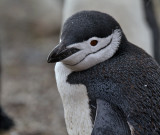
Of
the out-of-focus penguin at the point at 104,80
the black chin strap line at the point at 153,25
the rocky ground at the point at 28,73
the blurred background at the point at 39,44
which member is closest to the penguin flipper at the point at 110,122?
the out-of-focus penguin at the point at 104,80

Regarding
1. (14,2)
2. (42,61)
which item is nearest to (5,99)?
(42,61)

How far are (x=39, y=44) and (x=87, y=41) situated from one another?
3.93m

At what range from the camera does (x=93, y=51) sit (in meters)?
1.73

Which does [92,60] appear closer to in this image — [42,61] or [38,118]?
[38,118]

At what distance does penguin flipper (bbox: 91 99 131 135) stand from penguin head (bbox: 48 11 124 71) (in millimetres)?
206

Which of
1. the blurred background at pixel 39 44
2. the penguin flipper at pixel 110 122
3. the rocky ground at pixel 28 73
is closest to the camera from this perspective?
the penguin flipper at pixel 110 122

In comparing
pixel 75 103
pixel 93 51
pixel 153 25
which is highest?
pixel 93 51

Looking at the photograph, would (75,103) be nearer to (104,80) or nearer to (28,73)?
(104,80)

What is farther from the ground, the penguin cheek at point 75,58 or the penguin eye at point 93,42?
the penguin eye at point 93,42

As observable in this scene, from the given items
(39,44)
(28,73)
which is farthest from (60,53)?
(39,44)

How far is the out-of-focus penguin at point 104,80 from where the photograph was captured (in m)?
1.64

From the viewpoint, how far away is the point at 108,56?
1.78 m

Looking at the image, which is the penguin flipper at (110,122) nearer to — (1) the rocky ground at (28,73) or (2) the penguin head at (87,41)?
(2) the penguin head at (87,41)

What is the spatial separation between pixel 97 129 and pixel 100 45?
0.34 m
